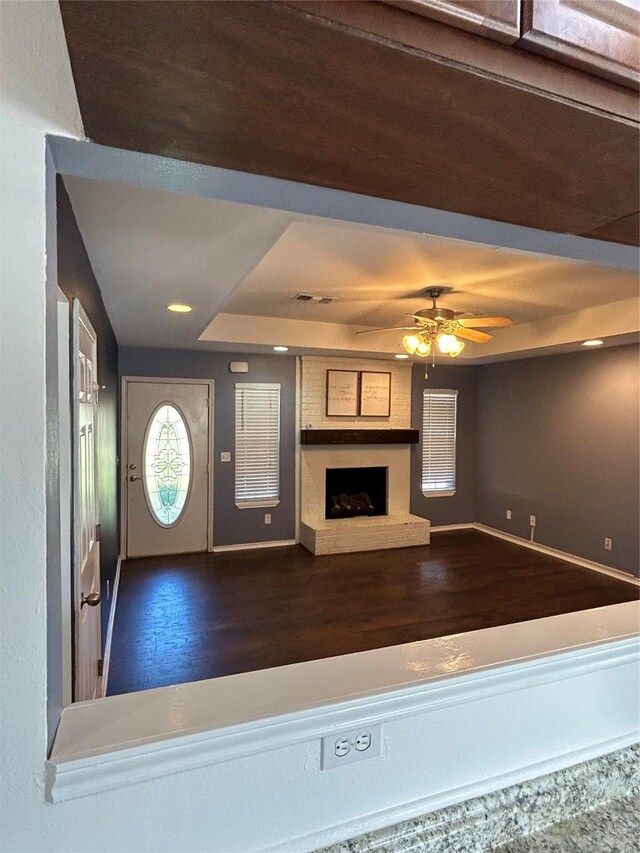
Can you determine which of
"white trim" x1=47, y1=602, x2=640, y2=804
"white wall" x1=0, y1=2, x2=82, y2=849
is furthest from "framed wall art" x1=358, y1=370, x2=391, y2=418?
"white wall" x1=0, y1=2, x2=82, y2=849

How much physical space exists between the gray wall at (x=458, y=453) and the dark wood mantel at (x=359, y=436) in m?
0.33

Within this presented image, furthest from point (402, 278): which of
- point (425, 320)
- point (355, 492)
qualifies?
point (355, 492)

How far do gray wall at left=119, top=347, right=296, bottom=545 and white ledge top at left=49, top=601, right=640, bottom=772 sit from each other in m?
4.71

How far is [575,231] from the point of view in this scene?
1189 millimetres

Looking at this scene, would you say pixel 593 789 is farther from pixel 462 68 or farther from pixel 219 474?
pixel 219 474

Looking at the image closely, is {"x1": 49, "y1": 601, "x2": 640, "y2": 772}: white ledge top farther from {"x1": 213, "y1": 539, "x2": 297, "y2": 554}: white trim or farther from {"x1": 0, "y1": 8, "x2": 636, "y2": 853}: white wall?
{"x1": 213, "y1": 539, "x2": 297, "y2": 554}: white trim

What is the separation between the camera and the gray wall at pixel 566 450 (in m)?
4.75

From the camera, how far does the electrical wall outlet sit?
856mm

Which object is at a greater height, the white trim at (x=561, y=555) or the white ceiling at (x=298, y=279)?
the white ceiling at (x=298, y=279)

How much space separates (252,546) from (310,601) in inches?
69.9

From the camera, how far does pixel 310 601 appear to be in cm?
407

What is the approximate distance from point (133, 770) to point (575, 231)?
4.74 feet

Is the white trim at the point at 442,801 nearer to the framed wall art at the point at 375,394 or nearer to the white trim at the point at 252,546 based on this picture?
the white trim at the point at 252,546

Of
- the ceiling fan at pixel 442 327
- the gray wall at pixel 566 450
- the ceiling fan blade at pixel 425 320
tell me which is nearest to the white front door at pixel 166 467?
the ceiling fan at pixel 442 327
